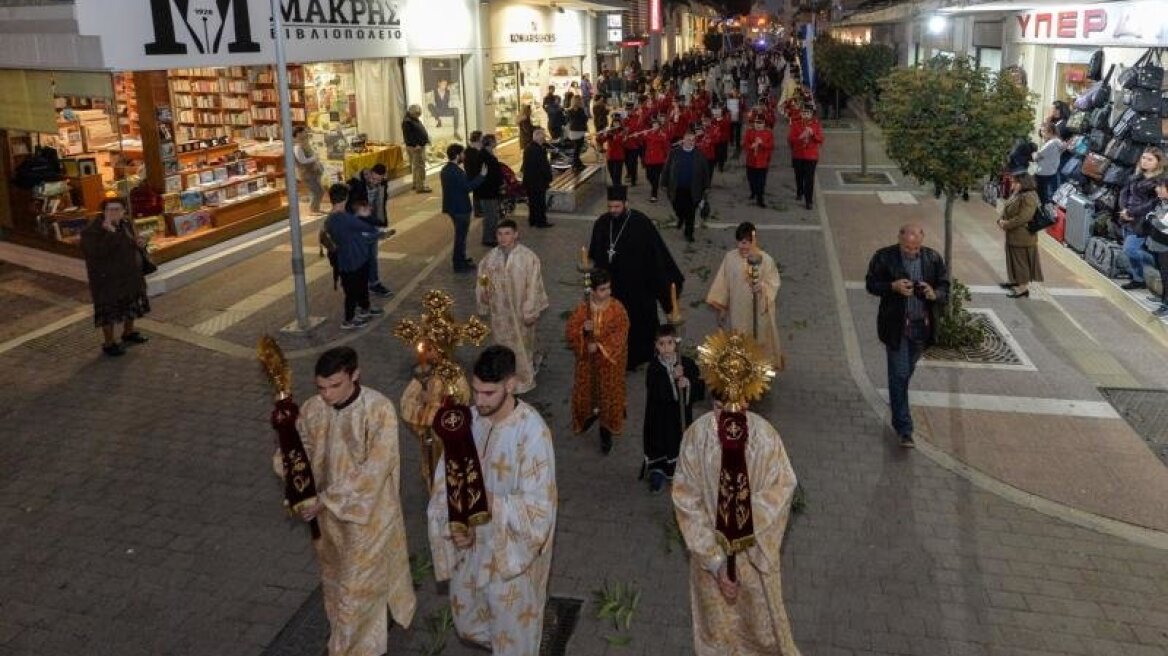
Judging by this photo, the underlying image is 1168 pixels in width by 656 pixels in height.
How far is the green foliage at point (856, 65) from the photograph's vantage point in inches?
1022

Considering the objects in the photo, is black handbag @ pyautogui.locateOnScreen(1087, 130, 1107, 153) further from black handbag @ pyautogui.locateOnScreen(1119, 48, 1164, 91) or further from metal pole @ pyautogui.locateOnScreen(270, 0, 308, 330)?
metal pole @ pyautogui.locateOnScreen(270, 0, 308, 330)

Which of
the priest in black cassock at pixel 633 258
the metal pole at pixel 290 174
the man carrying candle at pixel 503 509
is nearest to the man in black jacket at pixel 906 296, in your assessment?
the priest in black cassock at pixel 633 258

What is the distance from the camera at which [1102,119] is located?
46.4 feet

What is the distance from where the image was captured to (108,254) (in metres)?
10.3

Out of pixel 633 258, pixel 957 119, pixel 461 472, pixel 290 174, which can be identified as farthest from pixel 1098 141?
pixel 461 472

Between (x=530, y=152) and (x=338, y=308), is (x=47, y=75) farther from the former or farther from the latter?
(x=530, y=152)

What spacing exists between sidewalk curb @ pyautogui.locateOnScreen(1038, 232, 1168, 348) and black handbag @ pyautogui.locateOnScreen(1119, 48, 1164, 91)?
2.41 meters

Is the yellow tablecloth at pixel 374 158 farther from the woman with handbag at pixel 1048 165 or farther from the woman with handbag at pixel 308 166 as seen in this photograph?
the woman with handbag at pixel 1048 165

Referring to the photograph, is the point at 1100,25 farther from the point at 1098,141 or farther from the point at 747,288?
the point at 747,288

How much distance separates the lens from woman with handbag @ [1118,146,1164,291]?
11.4 meters

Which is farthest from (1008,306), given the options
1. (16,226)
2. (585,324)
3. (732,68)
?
(732,68)

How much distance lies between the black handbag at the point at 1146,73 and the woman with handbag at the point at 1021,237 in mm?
2194

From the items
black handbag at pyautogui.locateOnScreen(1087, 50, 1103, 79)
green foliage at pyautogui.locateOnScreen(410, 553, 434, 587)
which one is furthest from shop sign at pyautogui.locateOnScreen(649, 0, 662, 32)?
green foliage at pyautogui.locateOnScreen(410, 553, 434, 587)

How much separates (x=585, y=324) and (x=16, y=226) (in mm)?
11466
